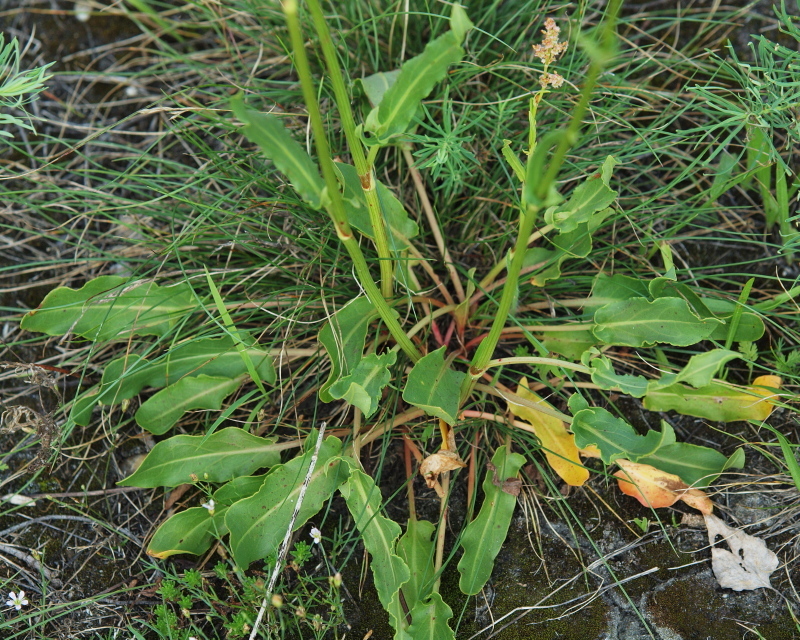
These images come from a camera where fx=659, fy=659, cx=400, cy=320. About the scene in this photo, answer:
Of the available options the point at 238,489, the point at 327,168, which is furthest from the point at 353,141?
the point at 238,489

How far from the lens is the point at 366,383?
4.66 feet

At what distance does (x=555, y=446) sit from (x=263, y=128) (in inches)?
41.4

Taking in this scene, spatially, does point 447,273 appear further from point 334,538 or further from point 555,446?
point 334,538

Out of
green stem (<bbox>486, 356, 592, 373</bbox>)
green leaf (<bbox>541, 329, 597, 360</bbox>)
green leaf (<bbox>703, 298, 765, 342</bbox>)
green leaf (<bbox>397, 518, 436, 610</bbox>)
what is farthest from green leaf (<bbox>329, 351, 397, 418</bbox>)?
green leaf (<bbox>703, 298, 765, 342</bbox>)

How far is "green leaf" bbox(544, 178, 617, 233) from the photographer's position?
1469 millimetres

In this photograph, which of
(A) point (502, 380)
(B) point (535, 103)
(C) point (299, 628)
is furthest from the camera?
(A) point (502, 380)

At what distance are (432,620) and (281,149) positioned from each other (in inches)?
40.5

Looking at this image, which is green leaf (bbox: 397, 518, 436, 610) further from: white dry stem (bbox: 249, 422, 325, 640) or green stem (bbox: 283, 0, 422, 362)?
green stem (bbox: 283, 0, 422, 362)

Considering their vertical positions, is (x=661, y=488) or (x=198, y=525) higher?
(x=198, y=525)

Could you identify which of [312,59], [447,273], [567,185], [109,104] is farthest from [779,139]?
[109,104]

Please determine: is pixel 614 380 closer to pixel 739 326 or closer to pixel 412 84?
pixel 739 326

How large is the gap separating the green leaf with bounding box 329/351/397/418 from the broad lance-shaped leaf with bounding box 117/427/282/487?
14.3 inches

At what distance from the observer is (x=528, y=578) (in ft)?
5.16

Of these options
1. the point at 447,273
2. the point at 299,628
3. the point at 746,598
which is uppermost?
the point at 447,273
